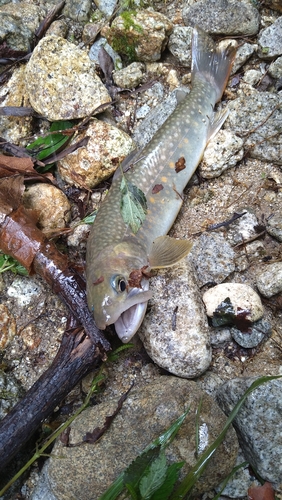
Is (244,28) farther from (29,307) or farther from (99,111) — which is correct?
(29,307)

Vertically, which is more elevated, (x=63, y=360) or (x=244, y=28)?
(x=244, y=28)

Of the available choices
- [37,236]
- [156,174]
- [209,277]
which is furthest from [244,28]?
[37,236]

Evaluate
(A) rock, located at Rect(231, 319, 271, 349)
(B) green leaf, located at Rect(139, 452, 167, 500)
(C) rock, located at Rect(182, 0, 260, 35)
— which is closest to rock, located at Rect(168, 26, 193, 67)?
(C) rock, located at Rect(182, 0, 260, 35)

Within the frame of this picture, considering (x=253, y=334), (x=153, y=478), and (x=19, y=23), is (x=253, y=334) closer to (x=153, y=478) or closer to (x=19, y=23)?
(x=153, y=478)

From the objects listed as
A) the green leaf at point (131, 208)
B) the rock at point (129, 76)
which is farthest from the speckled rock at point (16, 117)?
the green leaf at point (131, 208)

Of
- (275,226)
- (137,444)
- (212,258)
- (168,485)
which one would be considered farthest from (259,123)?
(168,485)
